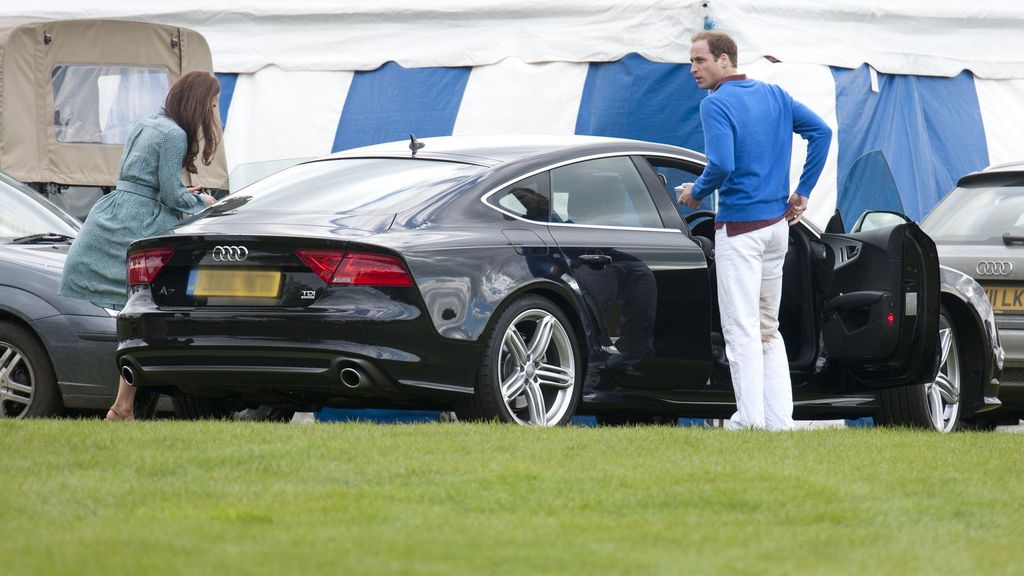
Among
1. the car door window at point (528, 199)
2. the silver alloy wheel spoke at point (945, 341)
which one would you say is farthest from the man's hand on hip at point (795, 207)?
the silver alloy wheel spoke at point (945, 341)

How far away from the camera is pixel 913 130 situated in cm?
1388

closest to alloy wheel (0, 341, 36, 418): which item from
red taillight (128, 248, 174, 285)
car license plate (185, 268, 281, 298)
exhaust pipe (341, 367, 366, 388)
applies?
red taillight (128, 248, 174, 285)

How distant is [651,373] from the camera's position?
26.5 feet

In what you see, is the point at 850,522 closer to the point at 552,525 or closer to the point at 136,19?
the point at 552,525

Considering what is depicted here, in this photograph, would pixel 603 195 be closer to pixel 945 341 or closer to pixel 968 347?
pixel 945 341

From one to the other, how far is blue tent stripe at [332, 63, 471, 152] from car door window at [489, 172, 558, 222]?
18.7 feet

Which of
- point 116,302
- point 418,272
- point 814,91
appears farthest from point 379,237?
point 814,91

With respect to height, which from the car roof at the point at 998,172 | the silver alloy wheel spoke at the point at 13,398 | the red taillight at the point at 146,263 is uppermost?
the red taillight at the point at 146,263

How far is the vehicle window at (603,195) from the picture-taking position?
26.5 feet

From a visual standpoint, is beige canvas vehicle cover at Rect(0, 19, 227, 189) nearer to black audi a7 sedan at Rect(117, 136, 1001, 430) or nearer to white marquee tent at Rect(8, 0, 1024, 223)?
white marquee tent at Rect(8, 0, 1024, 223)

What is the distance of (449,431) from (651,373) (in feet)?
4.91

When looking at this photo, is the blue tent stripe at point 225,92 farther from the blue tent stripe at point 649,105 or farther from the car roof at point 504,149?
the car roof at point 504,149

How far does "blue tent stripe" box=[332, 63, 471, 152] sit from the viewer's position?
13.8 metres

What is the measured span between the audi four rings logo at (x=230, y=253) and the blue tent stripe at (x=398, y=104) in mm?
6339
